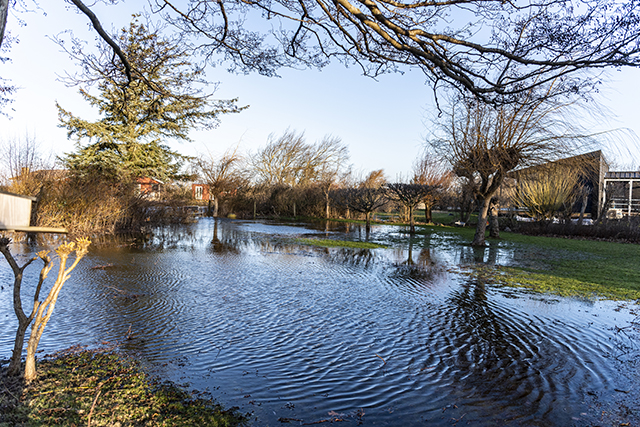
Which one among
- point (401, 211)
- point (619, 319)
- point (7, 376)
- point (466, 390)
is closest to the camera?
point (7, 376)

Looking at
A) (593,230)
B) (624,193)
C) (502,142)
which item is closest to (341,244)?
(502,142)

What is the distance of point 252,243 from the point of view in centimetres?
1545

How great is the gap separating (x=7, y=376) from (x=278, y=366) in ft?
7.53

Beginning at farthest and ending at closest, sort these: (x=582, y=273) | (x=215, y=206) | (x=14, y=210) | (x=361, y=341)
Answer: (x=215, y=206) < (x=582, y=273) < (x=361, y=341) < (x=14, y=210)

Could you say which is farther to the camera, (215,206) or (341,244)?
(215,206)

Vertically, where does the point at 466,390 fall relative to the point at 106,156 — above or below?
below

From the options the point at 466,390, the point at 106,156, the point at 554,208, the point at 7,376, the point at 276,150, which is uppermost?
the point at 276,150

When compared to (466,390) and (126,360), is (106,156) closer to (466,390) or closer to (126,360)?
(126,360)

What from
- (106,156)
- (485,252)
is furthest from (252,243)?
(106,156)

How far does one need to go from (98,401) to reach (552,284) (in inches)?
361

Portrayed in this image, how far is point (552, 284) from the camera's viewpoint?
8742 millimetres

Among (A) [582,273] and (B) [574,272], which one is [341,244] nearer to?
(B) [574,272]

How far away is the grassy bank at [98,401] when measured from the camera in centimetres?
255

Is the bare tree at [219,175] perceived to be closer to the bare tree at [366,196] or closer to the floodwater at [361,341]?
the bare tree at [366,196]
